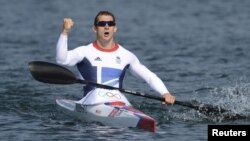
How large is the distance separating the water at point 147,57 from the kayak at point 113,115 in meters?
0.13

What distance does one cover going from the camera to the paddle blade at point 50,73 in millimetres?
14695

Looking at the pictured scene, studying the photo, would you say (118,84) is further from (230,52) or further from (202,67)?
(230,52)

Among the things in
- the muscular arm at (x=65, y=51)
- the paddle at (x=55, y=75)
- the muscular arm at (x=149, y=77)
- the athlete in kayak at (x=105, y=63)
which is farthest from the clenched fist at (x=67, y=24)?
the muscular arm at (x=149, y=77)

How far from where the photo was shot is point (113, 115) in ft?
46.2

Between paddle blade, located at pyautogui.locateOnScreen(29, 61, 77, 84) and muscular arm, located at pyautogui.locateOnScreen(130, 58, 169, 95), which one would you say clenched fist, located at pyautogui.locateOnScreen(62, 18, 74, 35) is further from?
muscular arm, located at pyautogui.locateOnScreen(130, 58, 169, 95)

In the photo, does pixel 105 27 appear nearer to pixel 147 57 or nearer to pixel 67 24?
pixel 67 24

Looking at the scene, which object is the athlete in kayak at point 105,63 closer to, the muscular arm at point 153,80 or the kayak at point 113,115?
the muscular arm at point 153,80

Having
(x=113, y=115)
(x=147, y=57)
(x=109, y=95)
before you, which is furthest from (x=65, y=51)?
(x=147, y=57)

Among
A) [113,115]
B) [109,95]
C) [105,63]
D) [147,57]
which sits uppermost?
[147,57]

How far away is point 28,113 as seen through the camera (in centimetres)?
1569

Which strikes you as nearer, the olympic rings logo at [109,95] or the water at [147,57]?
the water at [147,57]

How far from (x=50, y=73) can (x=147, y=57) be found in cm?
866

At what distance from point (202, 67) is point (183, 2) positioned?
18351 mm

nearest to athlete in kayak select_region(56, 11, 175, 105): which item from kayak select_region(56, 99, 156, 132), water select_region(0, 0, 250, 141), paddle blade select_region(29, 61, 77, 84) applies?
kayak select_region(56, 99, 156, 132)
